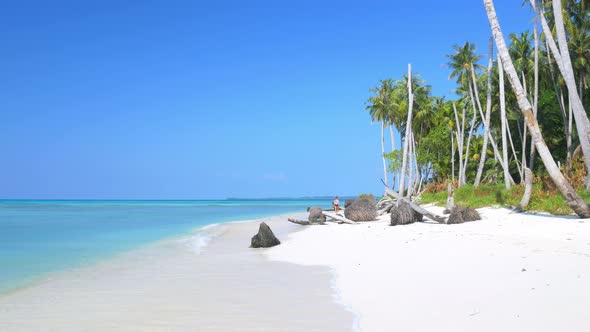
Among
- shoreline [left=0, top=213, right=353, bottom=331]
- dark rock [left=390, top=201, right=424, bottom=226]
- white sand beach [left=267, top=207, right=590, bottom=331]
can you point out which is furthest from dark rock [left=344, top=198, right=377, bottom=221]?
shoreline [left=0, top=213, right=353, bottom=331]

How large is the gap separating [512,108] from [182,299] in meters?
39.2

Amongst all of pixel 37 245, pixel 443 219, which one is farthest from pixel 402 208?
pixel 37 245

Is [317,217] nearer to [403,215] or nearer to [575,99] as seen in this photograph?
[403,215]

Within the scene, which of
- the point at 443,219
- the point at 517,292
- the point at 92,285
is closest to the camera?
the point at 517,292

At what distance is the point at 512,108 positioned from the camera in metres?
39.2

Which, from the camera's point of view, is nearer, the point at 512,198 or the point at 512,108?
the point at 512,198

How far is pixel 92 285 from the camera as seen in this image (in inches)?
366

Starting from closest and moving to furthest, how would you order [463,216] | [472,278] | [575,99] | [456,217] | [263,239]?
[472,278] < [263,239] < [575,99] < [456,217] < [463,216]

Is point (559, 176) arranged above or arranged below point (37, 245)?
above

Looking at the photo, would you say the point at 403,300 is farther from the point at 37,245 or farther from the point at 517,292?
the point at 37,245

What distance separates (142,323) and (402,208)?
1370 centimetres

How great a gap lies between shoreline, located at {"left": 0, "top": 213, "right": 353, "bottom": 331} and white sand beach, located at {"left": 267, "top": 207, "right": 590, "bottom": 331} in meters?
0.65

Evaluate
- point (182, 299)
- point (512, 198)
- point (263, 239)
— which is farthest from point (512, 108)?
point (182, 299)

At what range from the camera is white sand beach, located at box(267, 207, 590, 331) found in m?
5.11
